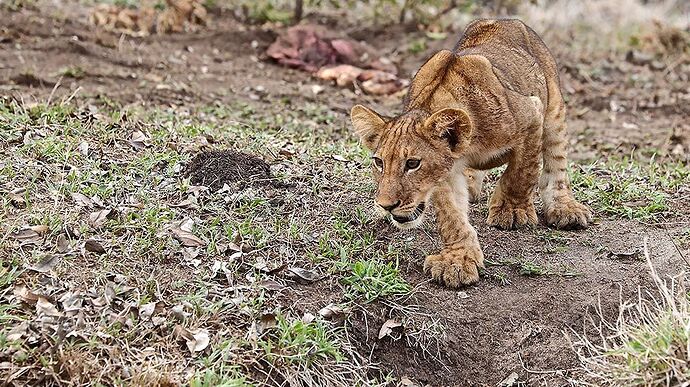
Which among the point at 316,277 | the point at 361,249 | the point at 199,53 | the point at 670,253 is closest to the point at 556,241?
the point at 670,253

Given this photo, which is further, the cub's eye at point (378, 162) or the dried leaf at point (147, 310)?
the cub's eye at point (378, 162)

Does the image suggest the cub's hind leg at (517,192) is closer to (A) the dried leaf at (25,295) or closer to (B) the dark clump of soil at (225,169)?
(B) the dark clump of soil at (225,169)

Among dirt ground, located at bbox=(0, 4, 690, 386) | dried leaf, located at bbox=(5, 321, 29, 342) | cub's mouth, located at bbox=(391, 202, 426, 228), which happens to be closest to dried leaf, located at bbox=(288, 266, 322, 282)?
dirt ground, located at bbox=(0, 4, 690, 386)

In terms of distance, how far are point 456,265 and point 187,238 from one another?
67.1 inches

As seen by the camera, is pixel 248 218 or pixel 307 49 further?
pixel 307 49

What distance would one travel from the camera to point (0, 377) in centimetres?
443

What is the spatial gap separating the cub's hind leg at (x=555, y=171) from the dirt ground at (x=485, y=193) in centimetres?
26

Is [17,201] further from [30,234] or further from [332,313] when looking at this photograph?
[332,313]

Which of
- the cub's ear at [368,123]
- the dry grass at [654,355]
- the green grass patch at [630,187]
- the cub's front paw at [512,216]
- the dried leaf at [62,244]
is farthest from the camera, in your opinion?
the green grass patch at [630,187]

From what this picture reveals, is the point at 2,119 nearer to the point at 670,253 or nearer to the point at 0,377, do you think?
the point at 0,377

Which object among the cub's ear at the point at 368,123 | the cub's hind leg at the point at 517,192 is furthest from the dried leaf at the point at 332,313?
the cub's hind leg at the point at 517,192

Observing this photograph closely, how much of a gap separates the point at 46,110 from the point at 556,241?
4.16 m

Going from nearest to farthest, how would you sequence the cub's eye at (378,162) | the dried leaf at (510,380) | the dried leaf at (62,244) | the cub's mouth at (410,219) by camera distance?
the dried leaf at (510,380), the dried leaf at (62,244), the cub's mouth at (410,219), the cub's eye at (378,162)

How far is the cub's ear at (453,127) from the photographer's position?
5625 millimetres
